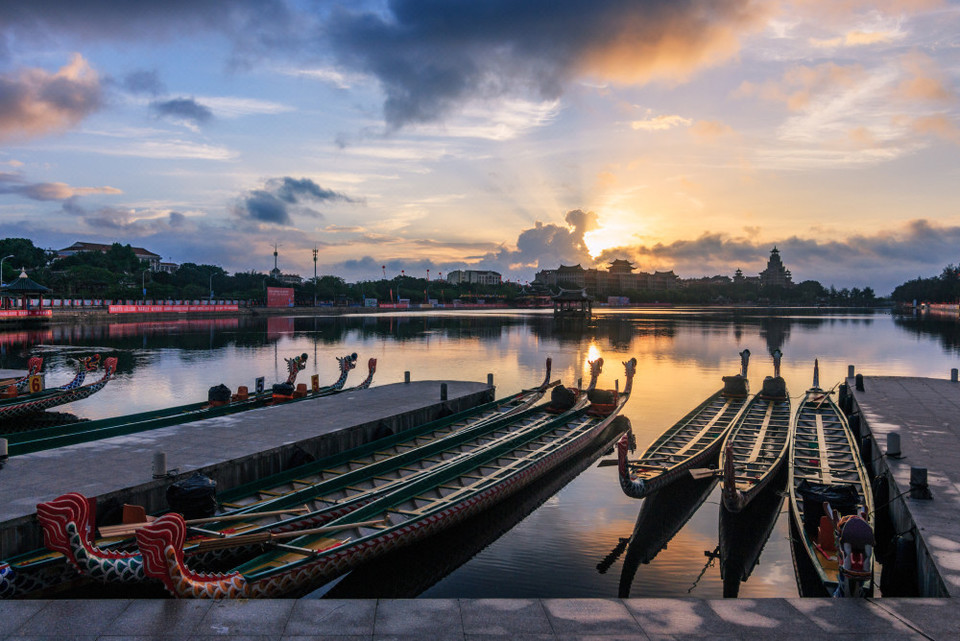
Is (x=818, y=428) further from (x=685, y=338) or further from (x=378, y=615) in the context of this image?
(x=685, y=338)

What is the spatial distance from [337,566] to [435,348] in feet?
223

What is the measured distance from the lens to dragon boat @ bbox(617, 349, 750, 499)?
18.2 meters

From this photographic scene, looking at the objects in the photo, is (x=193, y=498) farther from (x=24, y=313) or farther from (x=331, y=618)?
(x=24, y=313)

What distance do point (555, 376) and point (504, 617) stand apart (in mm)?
48131

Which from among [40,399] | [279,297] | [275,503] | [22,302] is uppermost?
[279,297]

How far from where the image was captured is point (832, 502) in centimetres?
1532

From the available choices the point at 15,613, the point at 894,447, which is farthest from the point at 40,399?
the point at 894,447

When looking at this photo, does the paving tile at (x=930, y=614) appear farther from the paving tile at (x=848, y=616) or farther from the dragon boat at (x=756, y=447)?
the dragon boat at (x=756, y=447)

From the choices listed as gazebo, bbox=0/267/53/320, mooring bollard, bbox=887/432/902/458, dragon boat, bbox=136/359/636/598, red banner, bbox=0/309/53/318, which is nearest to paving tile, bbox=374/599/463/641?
dragon boat, bbox=136/359/636/598

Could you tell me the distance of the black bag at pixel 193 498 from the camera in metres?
14.7

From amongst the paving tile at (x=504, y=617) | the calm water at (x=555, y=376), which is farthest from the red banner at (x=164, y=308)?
the paving tile at (x=504, y=617)

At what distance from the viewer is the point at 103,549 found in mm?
13336

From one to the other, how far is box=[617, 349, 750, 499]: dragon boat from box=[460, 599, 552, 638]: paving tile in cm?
791

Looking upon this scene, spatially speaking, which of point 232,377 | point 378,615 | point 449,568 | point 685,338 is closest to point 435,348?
point 232,377
